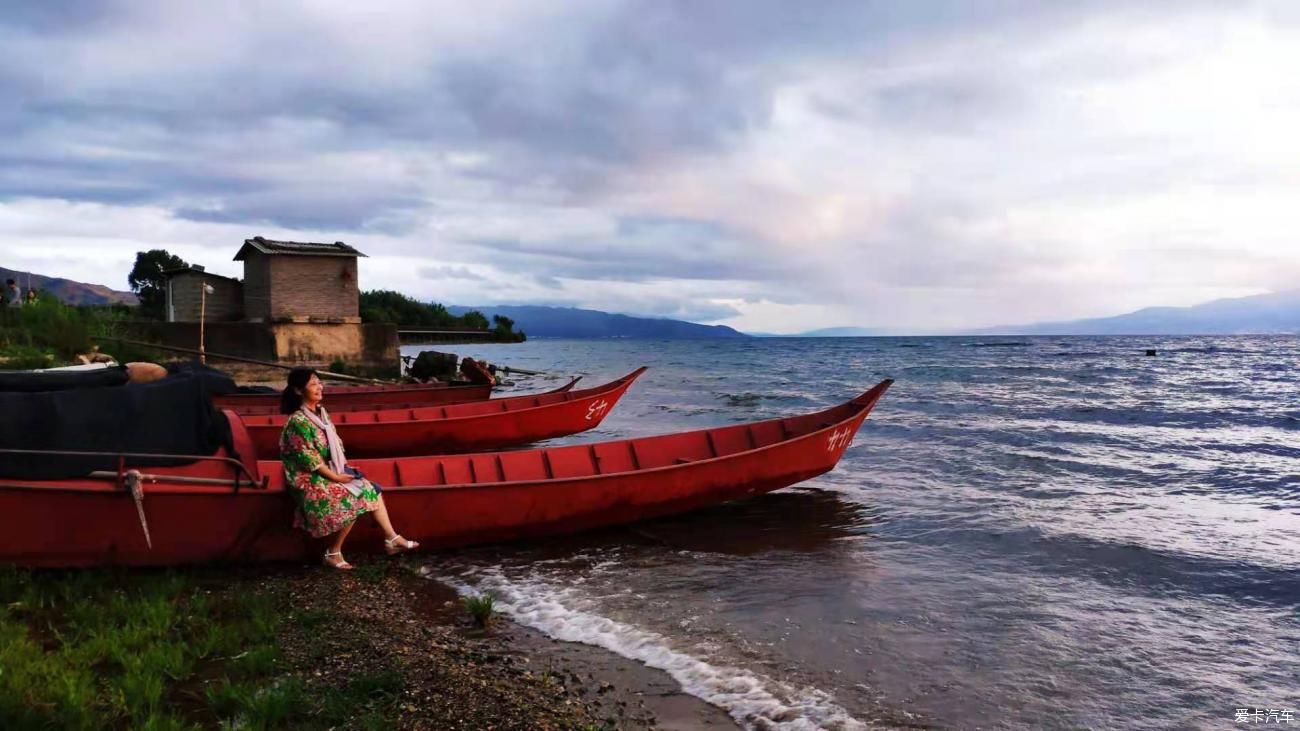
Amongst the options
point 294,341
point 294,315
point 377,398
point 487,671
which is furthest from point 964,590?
point 294,315

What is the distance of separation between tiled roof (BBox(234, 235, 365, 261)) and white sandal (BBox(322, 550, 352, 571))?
22136 mm

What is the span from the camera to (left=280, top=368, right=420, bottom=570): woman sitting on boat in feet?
23.7

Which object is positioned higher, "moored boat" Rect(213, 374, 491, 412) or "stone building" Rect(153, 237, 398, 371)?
"stone building" Rect(153, 237, 398, 371)

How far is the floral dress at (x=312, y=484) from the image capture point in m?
7.21

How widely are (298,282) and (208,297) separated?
5.48 meters

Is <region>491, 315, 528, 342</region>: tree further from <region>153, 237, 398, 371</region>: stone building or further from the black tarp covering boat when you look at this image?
the black tarp covering boat

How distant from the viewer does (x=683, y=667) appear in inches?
233

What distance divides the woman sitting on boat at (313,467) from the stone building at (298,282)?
21.4m

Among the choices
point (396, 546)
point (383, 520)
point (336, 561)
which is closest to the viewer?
point (336, 561)

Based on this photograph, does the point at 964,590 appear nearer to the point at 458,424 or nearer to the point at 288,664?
the point at 288,664

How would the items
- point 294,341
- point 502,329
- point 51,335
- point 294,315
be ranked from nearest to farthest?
point 51,335, point 294,341, point 294,315, point 502,329

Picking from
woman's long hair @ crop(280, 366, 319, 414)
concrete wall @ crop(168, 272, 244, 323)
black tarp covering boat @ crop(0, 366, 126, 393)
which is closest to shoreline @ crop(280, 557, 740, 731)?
woman's long hair @ crop(280, 366, 319, 414)

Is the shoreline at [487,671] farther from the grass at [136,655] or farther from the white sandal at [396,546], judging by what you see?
the white sandal at [396,546]

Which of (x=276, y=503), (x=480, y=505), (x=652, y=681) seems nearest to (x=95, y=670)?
(x=276, y=503)
